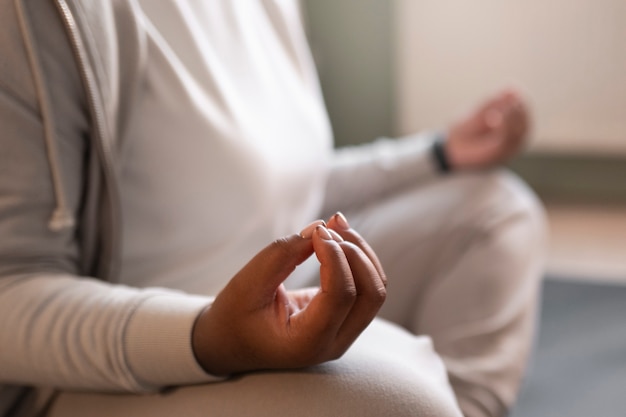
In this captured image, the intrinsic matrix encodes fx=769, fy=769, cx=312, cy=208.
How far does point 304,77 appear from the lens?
3.17 feet

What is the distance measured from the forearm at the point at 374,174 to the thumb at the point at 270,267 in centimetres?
51

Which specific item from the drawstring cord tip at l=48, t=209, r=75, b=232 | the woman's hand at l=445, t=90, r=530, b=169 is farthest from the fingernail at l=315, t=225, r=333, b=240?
the woman's hand at l=445, t=90, r=530, b=169

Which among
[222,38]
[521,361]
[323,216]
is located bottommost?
[521,361]

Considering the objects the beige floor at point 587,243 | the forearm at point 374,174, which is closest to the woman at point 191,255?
the forearm at point 374,174

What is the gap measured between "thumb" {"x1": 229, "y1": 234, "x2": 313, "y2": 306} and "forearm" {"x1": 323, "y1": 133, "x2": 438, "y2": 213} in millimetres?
506

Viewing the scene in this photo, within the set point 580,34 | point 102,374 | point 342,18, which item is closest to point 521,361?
point 102,374

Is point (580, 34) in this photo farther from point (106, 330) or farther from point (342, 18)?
point (106, 330)

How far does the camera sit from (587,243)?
178 cm

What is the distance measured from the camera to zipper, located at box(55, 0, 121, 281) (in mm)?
553

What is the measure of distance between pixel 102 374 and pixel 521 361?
1.67 feet

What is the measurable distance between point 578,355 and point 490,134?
19.5 inches

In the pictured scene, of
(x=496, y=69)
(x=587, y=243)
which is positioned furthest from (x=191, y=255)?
(x=496, y=69)

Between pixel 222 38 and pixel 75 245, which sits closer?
pixel 75 245

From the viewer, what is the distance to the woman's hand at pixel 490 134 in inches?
40.0
